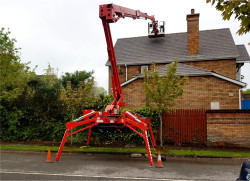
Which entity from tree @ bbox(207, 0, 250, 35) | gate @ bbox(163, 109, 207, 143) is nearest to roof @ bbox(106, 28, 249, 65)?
gate @ bbox(163, 109, 207, 143)

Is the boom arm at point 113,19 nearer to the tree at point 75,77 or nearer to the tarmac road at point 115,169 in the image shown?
the tarmac road at point 115,169

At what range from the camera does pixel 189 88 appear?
699 inches

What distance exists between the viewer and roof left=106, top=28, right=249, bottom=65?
2423 centimetres

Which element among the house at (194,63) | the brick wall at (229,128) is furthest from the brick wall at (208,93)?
the brick wall at (229,128)

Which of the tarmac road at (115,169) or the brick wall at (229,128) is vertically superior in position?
the brick wall at (229,128)

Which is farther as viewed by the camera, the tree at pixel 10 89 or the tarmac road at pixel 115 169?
the tree at pixel 10 89

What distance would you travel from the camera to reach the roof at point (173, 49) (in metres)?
24.2

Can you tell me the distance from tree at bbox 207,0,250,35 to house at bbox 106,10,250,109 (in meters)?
12.9

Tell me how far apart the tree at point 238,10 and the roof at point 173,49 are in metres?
19.8

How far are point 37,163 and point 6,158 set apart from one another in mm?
2296

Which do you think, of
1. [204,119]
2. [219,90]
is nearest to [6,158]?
[204,119]

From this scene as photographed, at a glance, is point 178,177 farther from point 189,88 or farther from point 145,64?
point 145,64

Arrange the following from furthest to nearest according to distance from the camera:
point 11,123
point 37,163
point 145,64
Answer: point 145,64, point 11,123, point 37,163

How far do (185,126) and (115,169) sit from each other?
699 centimetres
